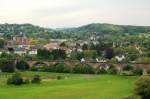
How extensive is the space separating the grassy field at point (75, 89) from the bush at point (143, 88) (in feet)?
7.35

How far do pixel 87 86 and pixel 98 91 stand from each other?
22.6 ft

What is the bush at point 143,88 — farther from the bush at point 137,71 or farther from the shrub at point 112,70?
the shrub at point 112,70

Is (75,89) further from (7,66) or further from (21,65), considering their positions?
(21,65)

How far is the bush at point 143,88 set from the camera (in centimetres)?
5626

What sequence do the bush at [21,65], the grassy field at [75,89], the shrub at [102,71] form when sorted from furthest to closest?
1. the bush at [21,65]
2. the shrub at [102,71]
3. the grassy field at [75,89]

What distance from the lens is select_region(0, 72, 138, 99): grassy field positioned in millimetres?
59500

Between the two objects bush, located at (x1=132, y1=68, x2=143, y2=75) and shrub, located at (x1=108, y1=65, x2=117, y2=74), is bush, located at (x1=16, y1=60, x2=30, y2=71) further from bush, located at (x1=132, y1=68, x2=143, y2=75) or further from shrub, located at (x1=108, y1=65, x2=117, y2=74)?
bush, located at (x1=132, y1=68, x2=143, y2=75)

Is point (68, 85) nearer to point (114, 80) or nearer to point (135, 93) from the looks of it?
point (114, 80)

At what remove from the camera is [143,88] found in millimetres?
57781

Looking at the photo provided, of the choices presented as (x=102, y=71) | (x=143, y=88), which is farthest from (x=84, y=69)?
(x=143, y=88)

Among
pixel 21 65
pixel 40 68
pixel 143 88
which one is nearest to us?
pixel 143 88

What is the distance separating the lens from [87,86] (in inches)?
2810

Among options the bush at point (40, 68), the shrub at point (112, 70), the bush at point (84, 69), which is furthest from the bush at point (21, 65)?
the shrub at point (112, 70)

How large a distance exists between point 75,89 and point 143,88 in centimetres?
1279
